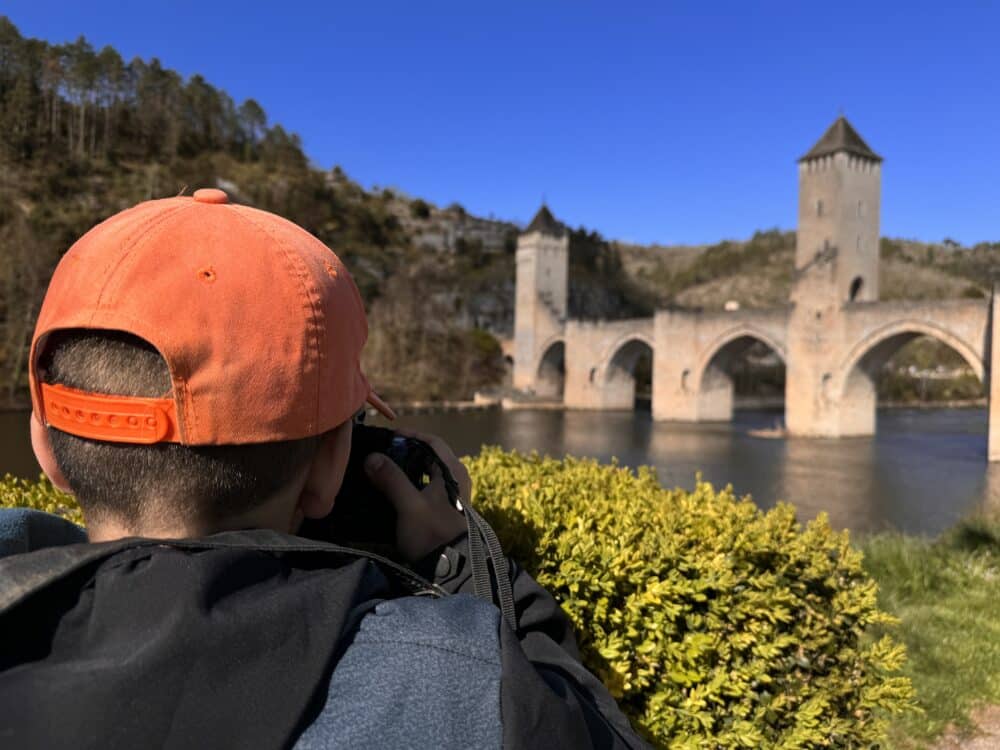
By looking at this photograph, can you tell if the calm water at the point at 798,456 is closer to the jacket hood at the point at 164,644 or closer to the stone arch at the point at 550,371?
the stone arch at the point at 550,371

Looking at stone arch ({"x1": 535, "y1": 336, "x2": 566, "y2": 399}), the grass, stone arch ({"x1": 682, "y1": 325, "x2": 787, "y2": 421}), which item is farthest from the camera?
stone arch ({"x1": 535, "y1": 336, "x2": 566, "y2": 399})

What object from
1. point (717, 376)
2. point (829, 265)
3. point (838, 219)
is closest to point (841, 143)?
point (838, 219)

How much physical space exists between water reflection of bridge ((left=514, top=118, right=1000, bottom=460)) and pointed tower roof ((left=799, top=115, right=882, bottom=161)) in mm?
56

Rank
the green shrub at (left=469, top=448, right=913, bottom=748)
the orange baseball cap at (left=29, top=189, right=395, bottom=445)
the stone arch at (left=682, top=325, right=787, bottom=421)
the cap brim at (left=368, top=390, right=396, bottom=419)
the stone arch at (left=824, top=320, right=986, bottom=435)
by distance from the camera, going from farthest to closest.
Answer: the stone arch at (left=682, top=325, right=787, bottom=421), the stone arch at (left=824, top=320, right=986, bottom=435), the green shrub at (left=469, top=448, right=913, bottom=748), the cap brim at (left=368, top=390, right=396, bottom=419), the orange baseball cap at (left=29, top=189, right=395, bottom=445)

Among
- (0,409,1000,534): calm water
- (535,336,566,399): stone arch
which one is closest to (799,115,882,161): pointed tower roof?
(0,409,1000,534): calm water

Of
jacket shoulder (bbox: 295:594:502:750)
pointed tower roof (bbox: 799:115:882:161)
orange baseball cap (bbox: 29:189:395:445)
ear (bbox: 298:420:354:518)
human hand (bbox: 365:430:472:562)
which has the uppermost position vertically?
pointed tower roof (bbox: 799:115:882:161)

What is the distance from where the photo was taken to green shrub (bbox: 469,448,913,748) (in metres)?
2.35

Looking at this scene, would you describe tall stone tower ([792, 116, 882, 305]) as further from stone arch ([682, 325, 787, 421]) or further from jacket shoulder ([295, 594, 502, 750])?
jacket shoulder ([295, 594, 502, 750])

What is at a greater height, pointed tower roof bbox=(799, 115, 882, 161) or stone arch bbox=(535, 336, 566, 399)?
pointed tower roof bbox=(799, 115, 882, 161)

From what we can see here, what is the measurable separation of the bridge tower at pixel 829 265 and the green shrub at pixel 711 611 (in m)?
27.9

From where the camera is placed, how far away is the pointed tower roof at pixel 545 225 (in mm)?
47500

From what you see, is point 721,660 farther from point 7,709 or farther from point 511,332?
point 511,332

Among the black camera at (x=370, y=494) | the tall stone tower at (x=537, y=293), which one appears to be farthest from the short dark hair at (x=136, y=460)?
the tall stone tower at (x=537, y=293)

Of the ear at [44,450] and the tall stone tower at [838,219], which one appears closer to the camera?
the ear at [44,450]
